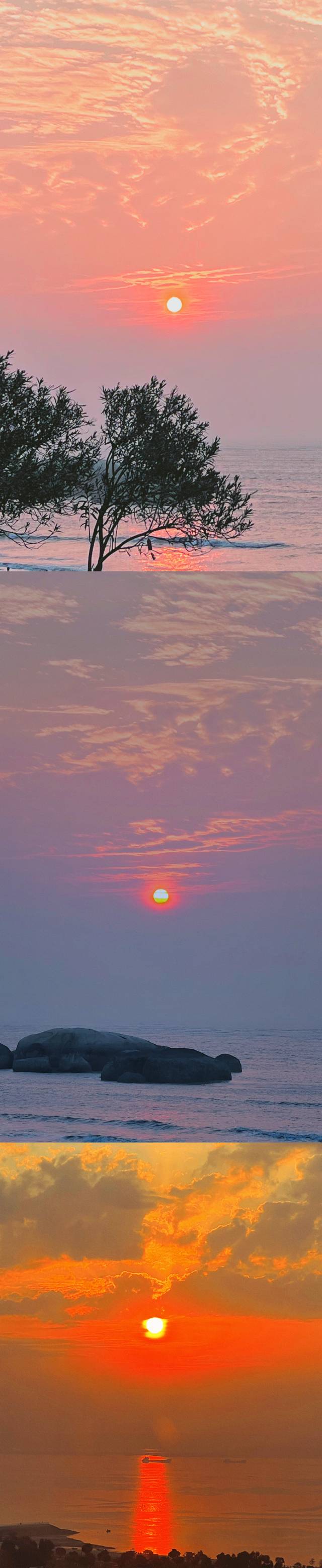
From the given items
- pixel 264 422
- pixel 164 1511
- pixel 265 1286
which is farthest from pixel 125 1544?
pixel 264 422

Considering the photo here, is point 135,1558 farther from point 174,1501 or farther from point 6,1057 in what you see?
point 6,1057

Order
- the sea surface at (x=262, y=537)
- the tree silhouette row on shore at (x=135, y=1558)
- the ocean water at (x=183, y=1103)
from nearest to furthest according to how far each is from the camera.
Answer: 1. the tree silhouette row on shore at (x=135, y=1558)
2. the ocean water at (x=183, y=1103)
3. the sea surface at (x=262, y=537)

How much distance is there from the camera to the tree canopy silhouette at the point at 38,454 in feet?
32.4

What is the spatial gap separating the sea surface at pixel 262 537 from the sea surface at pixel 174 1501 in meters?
5.59

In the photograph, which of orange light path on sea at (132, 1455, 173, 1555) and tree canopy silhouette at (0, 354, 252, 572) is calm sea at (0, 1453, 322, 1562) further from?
tree canopy silhouette at (0, 354, 252, 572)

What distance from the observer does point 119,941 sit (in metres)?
8.66

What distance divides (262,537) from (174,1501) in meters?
6.17

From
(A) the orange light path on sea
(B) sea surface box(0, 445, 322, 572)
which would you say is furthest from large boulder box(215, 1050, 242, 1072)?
(A) the orange light path on sea

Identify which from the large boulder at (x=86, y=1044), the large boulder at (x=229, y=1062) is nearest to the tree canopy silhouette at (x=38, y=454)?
the large boulder at (x=86, y=1044)

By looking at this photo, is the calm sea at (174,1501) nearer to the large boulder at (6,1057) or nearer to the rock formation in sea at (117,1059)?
the rock formation in sea at (117,1059)

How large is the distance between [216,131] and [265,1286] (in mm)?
6890

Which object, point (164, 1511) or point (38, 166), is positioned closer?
point (164, 1511)

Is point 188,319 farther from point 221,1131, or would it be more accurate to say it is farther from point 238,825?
point 221,1131

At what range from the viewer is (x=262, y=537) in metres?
9.70
